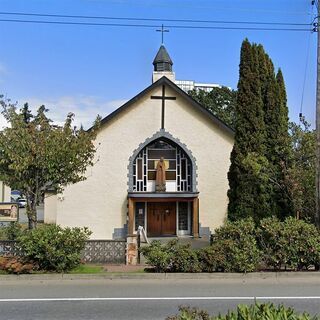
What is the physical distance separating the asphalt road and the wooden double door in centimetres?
1687

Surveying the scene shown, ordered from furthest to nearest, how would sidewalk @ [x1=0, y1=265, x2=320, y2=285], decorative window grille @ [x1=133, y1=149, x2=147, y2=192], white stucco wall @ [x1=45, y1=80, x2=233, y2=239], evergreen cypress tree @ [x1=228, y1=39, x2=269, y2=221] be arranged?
decorative window grille @ [x1=133, y1=149, x2=147, y2=192] < white stucco wall @ [x1=45, y1=80, x2=233, y2=239] < evergreen cypress tree @ [x1=228, y1=39, x2=269, y2=221] < sidewalk @ [x1=0, y1=265, x2=320, y2=285]

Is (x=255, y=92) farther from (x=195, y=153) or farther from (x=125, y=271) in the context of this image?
(x=125, y=271)

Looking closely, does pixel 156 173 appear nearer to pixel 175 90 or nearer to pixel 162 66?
pixel 175 90

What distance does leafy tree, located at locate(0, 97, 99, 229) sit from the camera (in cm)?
1327

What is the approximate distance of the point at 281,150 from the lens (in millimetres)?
17625

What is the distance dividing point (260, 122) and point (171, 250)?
9.79 meters

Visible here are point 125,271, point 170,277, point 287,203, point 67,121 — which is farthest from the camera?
point 287,203

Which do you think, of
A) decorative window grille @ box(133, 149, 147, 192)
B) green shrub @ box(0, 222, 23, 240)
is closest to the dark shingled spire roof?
decorative window grille @ box(133, 149, 147, 192)

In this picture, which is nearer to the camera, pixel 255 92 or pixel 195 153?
pixel 255 92

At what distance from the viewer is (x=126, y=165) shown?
27.2m

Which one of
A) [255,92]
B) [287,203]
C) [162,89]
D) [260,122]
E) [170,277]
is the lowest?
[170,277]

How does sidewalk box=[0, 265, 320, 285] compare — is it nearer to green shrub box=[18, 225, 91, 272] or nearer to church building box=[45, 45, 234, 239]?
green shrub box=[18, 225, 91, 272]

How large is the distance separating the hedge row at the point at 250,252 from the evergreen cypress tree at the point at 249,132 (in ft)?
24.5

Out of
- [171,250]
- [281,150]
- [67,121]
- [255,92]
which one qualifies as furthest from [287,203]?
[67,121]
